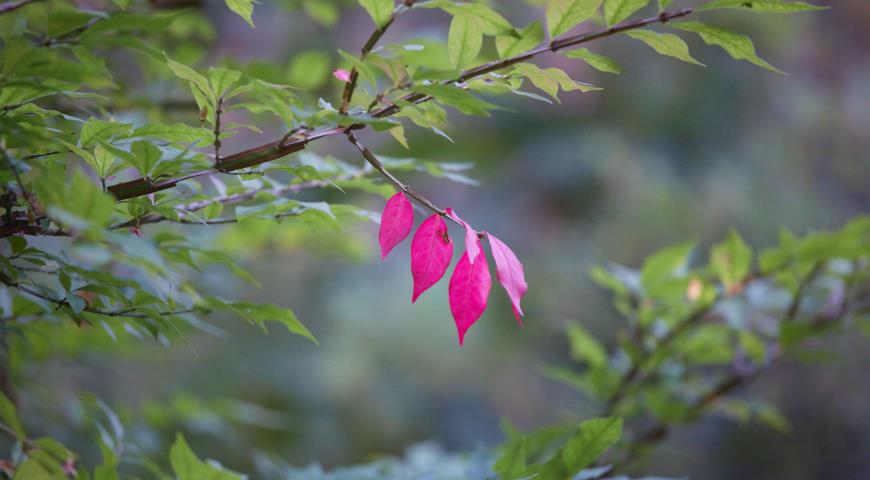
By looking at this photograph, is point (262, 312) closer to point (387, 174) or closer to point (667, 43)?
point (387, 174)

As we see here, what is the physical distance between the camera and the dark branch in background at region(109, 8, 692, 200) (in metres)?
0.44

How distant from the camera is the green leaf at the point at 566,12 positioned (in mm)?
441

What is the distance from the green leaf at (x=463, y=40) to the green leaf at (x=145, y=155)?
0.20 meters

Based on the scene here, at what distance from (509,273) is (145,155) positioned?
0.82ft

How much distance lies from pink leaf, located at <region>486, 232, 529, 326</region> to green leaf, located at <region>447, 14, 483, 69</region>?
0.12m

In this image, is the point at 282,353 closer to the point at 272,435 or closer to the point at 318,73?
the point at 272,435

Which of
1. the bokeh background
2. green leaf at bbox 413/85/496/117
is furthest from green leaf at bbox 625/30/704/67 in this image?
the bokeh background

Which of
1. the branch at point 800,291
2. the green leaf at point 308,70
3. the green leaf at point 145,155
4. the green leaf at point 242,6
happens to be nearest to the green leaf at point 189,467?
the green leaf at point 145,155

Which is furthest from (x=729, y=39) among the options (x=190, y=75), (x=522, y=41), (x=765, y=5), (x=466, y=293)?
(x=190, y=75)

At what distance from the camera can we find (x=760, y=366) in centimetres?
90

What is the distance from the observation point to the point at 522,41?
0.45 m

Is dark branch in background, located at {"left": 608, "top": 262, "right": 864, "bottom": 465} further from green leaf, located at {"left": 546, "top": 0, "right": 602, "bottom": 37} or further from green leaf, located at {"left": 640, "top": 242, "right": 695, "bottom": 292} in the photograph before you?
green leaf, located at {"left": 546, "top": 0, "right": 602, "bottom": 37}

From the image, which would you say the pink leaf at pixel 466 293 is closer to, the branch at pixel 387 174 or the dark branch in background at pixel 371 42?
the branch at pixel 387 174

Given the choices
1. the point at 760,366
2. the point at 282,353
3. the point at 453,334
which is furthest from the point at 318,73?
the point at 453,334
